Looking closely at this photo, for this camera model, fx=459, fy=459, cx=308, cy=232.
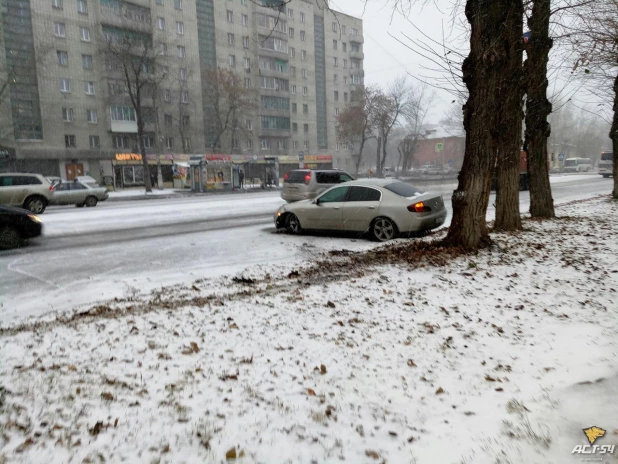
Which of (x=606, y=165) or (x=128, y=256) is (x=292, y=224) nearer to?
(x=128, y=256)

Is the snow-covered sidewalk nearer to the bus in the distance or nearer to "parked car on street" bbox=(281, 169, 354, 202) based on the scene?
"parked car on street" bbox=(281, 169, 354, 202)

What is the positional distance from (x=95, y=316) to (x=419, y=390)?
363 cm

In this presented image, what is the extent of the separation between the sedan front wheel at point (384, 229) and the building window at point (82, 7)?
4881 centimetres

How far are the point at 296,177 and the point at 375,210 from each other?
1009cm

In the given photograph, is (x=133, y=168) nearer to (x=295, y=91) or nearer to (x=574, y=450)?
(x=295, y=91)

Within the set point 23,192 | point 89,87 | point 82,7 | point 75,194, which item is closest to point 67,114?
point 89,87

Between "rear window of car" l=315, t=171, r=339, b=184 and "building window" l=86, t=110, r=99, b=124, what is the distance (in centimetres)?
3746

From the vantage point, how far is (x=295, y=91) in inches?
2763

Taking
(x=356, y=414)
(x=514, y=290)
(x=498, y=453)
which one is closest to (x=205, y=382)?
(x=356, y=414)

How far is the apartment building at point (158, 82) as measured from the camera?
44.0 m

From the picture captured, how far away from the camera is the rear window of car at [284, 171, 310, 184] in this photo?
20.0m

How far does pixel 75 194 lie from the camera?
22.9 meters

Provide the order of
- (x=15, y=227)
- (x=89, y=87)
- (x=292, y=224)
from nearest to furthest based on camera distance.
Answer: (x=15, y=227), (x=292, y=224), (x=89, y=87)

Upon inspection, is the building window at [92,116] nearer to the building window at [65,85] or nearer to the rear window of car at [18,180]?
the building window at [65,85]
